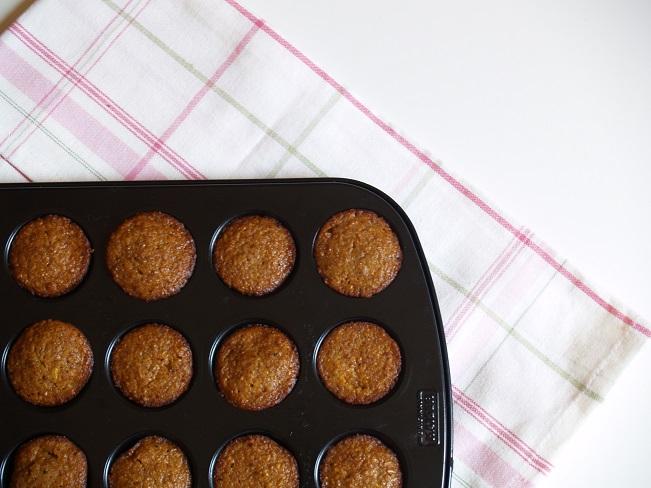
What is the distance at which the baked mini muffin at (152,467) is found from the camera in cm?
195

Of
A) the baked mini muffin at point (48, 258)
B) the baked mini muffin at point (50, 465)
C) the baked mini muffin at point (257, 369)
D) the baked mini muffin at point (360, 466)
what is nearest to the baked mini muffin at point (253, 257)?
the baked mini muffin at point (257, 369)

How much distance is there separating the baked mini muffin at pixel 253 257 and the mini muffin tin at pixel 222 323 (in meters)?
0.03

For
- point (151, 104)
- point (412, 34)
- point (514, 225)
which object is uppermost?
point (412, 34)

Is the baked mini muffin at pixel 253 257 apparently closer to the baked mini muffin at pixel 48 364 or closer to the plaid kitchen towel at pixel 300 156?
the plaid kitchen towel at pixel 300 156

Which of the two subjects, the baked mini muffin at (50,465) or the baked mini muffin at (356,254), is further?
the baked mini muffin at (356,254)

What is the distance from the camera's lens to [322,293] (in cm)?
202

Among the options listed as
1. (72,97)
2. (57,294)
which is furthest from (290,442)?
(72,97)

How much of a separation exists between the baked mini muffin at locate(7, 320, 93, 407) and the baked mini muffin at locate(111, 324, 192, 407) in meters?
0.11

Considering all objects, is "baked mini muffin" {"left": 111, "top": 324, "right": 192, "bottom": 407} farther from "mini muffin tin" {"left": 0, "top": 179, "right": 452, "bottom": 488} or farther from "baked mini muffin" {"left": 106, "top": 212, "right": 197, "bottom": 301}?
"baked mini muffin" {"left": 106, "top": 212, "right": 197, "bottom": 301}

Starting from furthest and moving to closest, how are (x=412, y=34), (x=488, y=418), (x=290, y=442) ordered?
1. (x=412, y=34)
2. (x=488, y=418)
3. (x=290, y=442)

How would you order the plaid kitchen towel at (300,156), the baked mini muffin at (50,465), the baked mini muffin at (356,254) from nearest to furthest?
1. the baked mini muffin at (50,465)
2. the baked mini muffin at (356,254)
3. the plaid kitchen towel at (300,156)

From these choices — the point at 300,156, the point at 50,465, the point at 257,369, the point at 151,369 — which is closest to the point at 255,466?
the point at 257,369

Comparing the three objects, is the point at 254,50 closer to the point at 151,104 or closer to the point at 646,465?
the point at 151,104

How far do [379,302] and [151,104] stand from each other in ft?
3.30
